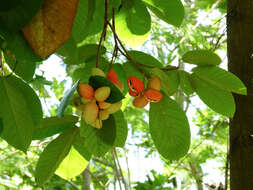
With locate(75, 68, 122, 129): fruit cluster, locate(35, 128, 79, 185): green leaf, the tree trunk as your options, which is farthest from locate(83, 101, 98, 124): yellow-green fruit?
the tree trunk

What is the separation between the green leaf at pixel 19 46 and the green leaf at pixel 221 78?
337mm

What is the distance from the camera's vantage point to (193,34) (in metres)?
2.32

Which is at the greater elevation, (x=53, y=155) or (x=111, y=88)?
(x=111, y=88)

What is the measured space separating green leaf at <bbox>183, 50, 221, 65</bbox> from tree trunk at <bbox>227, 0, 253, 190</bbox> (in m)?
0.14

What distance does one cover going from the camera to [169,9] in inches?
25.5

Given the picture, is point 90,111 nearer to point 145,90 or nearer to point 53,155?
point 145,90

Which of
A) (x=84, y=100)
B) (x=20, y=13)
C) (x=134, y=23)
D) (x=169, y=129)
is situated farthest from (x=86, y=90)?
(x=134, y=23)

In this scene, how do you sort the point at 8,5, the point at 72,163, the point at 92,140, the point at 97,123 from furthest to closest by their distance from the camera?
1. the point at 72,163
2. the point at 92,140
3. the point at 97,123
4. the point at 8,5

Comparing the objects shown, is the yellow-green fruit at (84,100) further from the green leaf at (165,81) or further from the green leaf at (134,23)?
the green leaf at (134,23)

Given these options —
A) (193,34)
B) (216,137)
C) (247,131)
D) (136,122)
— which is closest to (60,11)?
(247,131)

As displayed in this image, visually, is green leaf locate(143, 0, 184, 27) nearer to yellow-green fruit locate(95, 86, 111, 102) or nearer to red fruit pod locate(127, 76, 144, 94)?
red fruit pod locate(127, 76, 144, 94)

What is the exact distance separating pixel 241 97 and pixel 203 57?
0.52ft

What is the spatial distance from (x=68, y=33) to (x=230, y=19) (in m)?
0.51

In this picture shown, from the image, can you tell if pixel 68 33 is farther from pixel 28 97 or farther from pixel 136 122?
pixel 136 122
